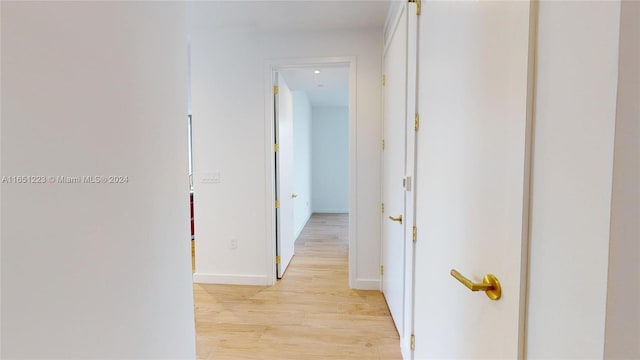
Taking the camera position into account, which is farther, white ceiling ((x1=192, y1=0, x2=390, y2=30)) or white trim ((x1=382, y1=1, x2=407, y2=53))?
white ceiling ((x1=192, y1=0, x2=390, y2=30))

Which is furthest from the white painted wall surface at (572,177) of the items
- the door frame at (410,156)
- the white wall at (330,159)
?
the white wall at (330,159)

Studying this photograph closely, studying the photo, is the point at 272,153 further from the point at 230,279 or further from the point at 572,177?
the point at 572,177

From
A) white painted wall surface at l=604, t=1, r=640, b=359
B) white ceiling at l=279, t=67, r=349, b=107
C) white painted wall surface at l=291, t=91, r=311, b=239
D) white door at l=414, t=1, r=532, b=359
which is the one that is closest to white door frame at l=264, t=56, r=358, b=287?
white ceiling at l=279, t=67, r=349, b=107

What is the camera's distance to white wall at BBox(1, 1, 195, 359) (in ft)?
2.33

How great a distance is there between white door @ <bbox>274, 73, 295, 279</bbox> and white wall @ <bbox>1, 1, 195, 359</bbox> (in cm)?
183

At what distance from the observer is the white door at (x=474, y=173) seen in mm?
713

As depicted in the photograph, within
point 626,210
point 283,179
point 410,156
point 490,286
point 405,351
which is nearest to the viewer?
point 626,210

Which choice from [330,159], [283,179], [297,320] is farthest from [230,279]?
[330,159]

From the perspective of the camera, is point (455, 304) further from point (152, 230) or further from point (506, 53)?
point (152, 230)

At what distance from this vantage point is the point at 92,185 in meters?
0.90

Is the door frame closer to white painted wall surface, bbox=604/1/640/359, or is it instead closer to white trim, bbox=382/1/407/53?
white trim, bbox=382/1/407/53

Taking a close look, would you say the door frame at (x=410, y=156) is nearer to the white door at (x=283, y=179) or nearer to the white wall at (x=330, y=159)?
the white door at (x=283, y=179)

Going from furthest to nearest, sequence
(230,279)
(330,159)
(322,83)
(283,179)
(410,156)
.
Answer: (330,159) < (322,83) < (283,179) < (230,279) < (410,156)

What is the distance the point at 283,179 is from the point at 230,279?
123 cm
